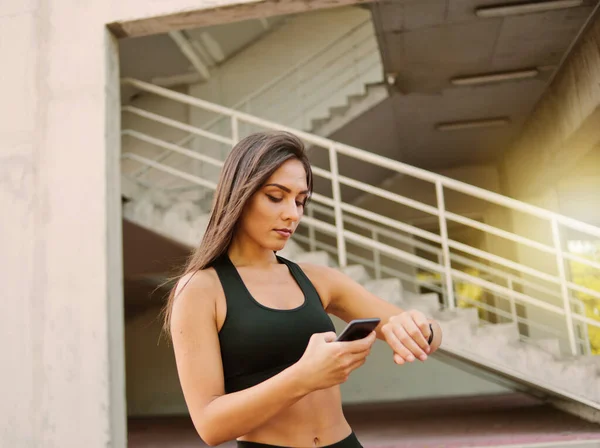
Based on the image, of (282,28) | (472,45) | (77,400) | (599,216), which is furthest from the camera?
(282,28)

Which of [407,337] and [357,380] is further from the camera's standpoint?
[357,380]

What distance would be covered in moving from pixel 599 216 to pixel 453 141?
2221 mm

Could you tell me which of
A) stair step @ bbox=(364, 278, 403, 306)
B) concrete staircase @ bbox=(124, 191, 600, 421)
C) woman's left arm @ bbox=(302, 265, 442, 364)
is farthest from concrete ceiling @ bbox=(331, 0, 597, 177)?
woman's left arm @ bbox=(302, 265, 442, 364)

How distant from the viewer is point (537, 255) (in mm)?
8070

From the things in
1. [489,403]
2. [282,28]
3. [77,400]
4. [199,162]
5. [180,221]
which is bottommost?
[489,403]

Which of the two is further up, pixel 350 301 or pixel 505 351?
pixel 350 301

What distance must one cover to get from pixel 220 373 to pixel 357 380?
23.9ft

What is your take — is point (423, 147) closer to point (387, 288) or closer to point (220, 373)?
point (387, 288)

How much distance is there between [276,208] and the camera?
4.19 ft

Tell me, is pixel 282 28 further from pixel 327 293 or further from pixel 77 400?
pixel 327 293

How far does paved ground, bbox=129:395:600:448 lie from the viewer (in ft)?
12.3

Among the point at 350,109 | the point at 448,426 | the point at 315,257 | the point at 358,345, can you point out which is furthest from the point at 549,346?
the point at 350,109

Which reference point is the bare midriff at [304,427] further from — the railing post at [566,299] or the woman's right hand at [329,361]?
the railing post at [566,299]

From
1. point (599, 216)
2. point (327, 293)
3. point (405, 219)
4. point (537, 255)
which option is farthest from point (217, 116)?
point (327, 293)
